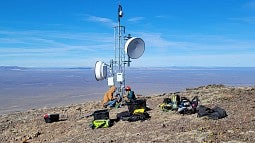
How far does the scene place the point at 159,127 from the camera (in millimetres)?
15961

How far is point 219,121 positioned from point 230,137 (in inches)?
93.9

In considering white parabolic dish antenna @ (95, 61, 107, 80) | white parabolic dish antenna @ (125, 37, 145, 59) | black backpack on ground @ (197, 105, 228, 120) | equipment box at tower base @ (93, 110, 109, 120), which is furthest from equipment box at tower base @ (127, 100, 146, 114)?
white parabolic dish antenna @ (95, 61, 107, 80)

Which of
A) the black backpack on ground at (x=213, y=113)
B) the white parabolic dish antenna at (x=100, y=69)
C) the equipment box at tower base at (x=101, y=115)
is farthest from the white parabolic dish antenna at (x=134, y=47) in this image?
the black backpack on ground at (x=213, y=113)

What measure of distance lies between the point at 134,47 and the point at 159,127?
10.3 m

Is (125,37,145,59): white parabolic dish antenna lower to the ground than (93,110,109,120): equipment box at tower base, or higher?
higher

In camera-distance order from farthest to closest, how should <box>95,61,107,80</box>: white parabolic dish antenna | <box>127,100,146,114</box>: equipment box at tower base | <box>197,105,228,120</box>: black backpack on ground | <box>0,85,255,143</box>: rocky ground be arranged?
1. <box>95,61,107,80</box>: white parabolic dish antenna
2. <box>127,100,146,114</box>: equipment box at tower base
3. <box>197,105,228,120</box>: black backpack on ground
4. <box>0,85,255,143</box>: rocky ground

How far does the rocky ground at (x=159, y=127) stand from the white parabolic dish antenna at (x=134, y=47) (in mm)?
3451

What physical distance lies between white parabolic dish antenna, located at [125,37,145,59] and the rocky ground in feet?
11.3

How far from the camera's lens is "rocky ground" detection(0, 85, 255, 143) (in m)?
13.8

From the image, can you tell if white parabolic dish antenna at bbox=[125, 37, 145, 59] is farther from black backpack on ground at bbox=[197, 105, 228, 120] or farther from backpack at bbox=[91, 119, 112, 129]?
black backpack on ground at bbox=[197, 105, 228, 120]

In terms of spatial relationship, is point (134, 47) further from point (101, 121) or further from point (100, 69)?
point (101, 121)

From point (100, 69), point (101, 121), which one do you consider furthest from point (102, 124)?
point (100, 69)

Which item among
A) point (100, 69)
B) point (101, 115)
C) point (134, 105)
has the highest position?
point (100, 69)

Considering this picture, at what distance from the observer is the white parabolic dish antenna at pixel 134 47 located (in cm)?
2525
